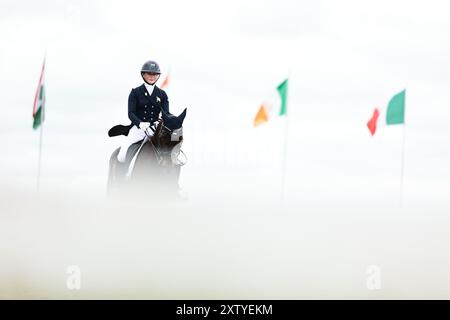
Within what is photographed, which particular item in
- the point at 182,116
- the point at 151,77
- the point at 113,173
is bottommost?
the point at 113,173

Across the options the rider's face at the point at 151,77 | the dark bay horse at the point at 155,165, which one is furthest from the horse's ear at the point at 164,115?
the rider's face at the point at 151,77

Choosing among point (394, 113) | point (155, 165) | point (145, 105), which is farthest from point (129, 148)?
point (394, 113)

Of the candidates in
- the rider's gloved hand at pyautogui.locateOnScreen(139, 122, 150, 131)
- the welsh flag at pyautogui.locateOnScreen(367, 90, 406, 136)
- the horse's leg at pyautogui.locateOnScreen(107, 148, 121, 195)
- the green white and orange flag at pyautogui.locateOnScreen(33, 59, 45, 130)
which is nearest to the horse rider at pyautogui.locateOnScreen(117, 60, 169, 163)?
the rider's gloved hand at pyautogui.locateOnScreen(139, 122, 150, 131)

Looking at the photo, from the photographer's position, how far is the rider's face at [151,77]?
23.3 ft

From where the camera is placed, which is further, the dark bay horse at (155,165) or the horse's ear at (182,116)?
the dark bay horse at (155,165)

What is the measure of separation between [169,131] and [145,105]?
1.37 ft

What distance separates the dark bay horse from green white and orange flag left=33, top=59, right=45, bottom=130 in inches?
27.1

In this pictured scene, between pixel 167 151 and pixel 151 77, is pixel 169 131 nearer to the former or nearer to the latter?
pixel 167 151

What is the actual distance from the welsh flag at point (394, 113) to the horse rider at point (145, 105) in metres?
1.88

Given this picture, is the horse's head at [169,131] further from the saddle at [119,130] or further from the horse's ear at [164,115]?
the saddle at [119,130]

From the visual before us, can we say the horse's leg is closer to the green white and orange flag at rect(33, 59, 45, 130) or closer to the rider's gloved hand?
the rider's gloved hand

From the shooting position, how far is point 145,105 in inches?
300

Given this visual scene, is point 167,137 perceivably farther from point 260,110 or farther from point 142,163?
point 260,110
